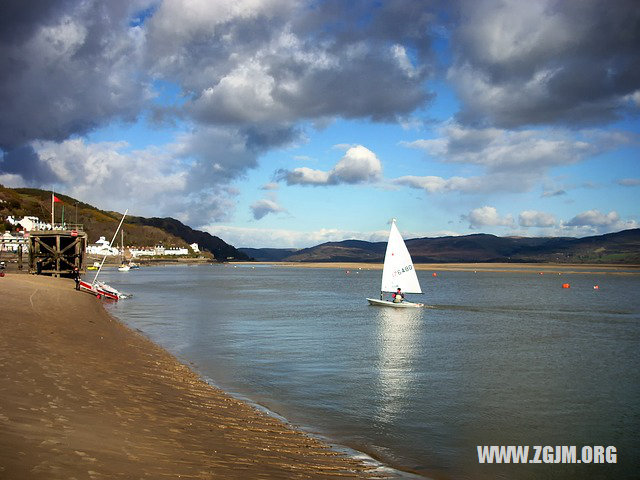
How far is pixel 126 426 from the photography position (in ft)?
35.9

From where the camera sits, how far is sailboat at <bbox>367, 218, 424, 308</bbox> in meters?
55.2

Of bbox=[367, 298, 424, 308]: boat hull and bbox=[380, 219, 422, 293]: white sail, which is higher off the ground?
bbox=[380, 219, 422, 293]: white sail

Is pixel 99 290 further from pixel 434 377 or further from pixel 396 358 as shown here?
pixel 434 377

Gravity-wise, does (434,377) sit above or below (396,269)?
below

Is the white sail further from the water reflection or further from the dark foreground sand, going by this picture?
the dark foreground sand

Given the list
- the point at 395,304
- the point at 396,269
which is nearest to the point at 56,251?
the point at 396,269

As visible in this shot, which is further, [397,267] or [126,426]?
[397,267]

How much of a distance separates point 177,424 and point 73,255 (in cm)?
7382

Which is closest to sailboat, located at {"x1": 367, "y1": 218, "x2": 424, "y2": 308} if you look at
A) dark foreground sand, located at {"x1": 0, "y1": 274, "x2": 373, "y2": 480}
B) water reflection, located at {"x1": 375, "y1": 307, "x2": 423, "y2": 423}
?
water reflection, located at {"x1": 375, "y1": 307, "x2": 423, "y2": 423}

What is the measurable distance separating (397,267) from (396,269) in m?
0.27

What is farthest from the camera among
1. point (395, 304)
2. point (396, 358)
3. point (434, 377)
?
point (395, 304)

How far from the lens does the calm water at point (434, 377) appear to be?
1401 centimetres

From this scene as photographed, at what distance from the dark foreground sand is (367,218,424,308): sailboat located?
37.0 meters

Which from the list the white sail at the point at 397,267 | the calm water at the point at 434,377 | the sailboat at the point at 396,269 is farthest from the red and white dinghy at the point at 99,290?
the white sail at the point at 397,267
